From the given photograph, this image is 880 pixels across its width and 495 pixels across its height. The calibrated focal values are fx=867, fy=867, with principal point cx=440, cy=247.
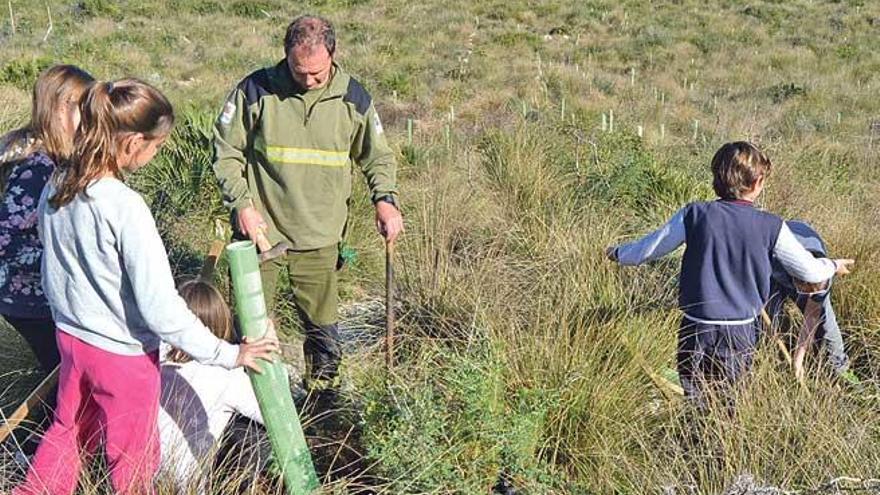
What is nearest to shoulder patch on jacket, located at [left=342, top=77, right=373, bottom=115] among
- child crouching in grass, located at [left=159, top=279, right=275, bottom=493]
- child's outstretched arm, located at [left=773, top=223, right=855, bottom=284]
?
child crouching in grass, located at [left=159, top=279, right=275, bottom=493]

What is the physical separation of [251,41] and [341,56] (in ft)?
9.82

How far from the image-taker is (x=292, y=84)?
11.6 ft

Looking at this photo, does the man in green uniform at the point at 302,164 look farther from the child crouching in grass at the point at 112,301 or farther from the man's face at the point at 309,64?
the child crouching in grass at the point at 112,301

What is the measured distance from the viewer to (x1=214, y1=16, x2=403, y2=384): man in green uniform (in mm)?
3514

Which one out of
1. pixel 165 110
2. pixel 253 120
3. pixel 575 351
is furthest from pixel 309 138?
pixel 575 351

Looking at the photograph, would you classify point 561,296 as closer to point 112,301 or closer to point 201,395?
point 201,395

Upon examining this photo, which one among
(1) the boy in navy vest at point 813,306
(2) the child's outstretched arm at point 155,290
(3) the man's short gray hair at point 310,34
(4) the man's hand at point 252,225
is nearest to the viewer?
(2) the child's outstretched arm at point 155,290

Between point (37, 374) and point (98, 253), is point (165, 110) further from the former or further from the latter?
point (37, 374)

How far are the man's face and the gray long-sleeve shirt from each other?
110 centimetres

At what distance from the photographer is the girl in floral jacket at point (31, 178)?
2.83 m

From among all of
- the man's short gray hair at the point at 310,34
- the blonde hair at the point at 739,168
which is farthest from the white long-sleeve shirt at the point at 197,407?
the blonde hair at the point at 739,168

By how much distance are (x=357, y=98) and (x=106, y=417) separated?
5.46ft

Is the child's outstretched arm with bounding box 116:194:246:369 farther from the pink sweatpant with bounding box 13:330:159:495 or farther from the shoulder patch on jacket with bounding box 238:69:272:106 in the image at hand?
the shoulder patch on jacket with bounding box 238:69:272:106

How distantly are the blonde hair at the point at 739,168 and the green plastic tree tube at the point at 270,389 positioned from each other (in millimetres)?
1826
